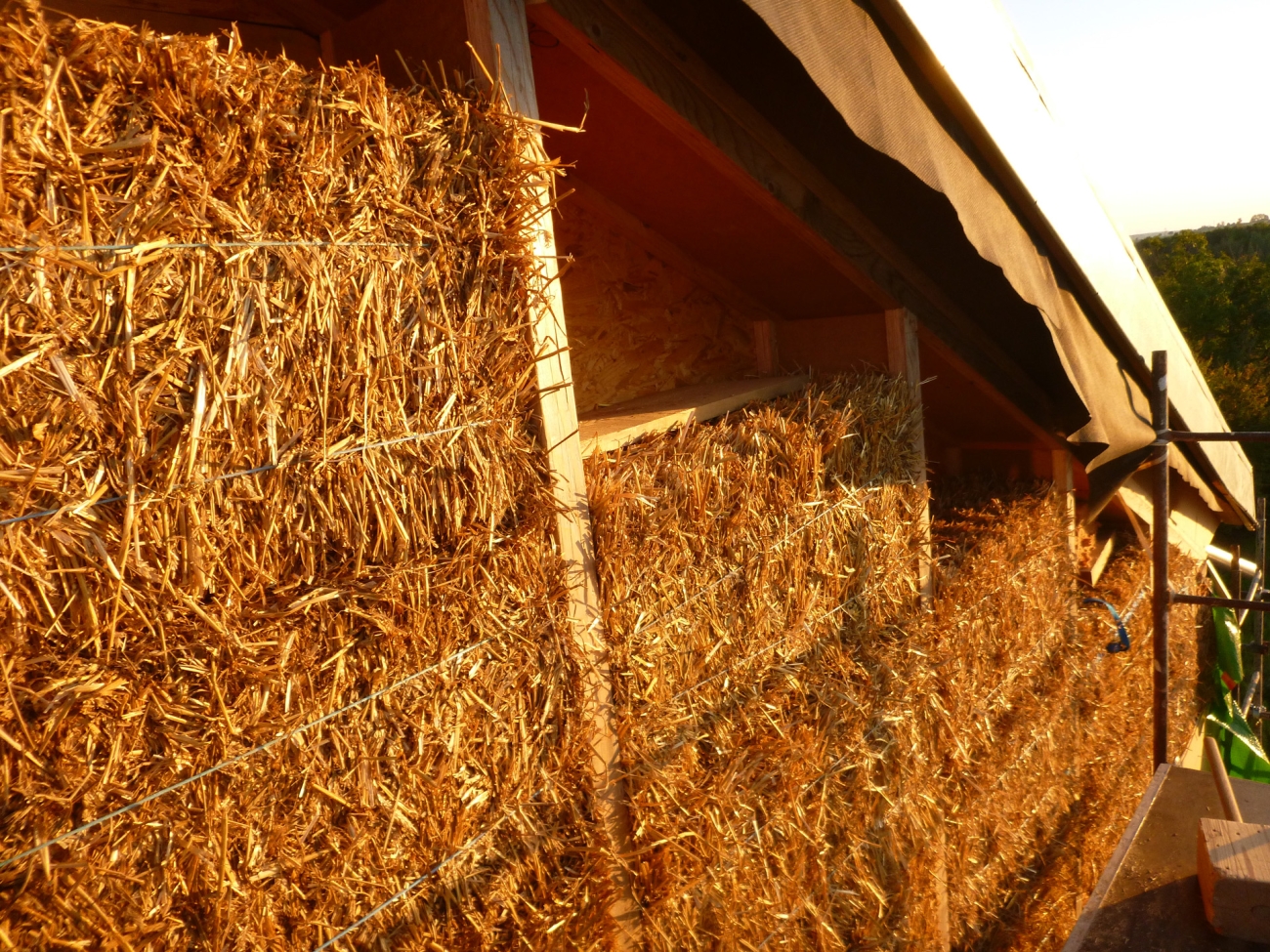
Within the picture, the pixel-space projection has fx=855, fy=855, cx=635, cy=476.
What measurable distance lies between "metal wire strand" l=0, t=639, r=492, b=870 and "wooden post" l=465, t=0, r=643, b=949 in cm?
36

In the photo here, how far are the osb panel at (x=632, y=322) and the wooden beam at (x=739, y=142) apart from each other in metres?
0.82

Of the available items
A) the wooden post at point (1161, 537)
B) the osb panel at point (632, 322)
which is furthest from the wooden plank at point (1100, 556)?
the osb panel at point (632, 322)

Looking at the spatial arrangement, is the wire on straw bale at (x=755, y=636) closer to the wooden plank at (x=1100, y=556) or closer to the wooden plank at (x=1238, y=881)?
the wooden plank at (x=1238, y=881)

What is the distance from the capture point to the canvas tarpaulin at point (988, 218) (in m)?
2.38

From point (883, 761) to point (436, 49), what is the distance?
3.03 m

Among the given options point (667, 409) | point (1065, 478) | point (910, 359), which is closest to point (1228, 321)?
point (1065, 478)

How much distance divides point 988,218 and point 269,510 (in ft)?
8.24

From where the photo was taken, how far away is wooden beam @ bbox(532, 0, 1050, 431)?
7.46 ft

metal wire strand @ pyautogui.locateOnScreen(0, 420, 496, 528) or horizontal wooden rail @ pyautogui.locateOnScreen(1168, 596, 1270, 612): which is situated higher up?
metal wire strand @ pyautogui.locateOnScreen(0, 420, 496, 528)

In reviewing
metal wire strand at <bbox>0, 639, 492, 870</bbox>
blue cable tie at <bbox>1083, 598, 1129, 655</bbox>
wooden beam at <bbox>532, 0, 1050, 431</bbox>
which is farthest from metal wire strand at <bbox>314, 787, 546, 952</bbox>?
blue cable tie at <bbox>1083, 598, 1129, 655</bbox>

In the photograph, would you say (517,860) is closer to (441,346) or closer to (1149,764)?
(441,346)

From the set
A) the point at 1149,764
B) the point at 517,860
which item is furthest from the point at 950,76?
the point at 1149,764

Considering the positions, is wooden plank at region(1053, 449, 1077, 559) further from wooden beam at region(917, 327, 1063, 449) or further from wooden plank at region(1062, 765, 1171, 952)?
wooden plank at region(1062, 765, 1171, 952)

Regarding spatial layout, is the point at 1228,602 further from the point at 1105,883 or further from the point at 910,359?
the point at 1105,883
